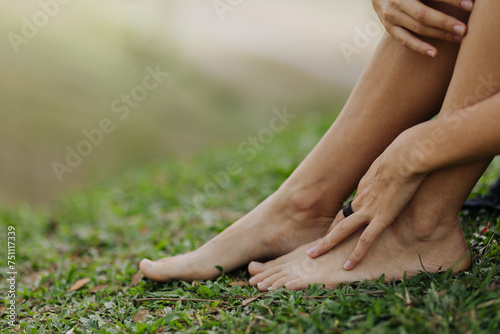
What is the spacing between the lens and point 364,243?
143 cm

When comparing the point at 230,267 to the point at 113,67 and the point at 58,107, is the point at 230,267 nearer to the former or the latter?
the point at 58,107

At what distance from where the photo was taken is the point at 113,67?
1008 cm

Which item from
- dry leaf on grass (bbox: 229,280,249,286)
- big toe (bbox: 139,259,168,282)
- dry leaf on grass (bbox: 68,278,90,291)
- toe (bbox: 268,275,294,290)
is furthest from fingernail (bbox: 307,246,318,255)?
dry leaf on grass (bbox: 68,278,90,291)

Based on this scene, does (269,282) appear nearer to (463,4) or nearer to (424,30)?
(424,30)

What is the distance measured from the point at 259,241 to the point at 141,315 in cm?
52

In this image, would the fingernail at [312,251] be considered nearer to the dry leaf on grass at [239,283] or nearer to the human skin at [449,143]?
the human skin at [449,143]

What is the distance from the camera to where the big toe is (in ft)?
5.82

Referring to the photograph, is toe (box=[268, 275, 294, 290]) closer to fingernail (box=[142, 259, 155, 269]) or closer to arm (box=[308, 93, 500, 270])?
arm (box=[308, 93, 500, 270])

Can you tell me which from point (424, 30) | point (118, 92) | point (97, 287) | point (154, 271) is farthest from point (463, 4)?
point (118, 92)

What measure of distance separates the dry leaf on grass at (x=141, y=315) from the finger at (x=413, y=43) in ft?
3.84

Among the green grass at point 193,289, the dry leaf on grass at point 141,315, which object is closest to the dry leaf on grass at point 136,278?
the green grass at point 193,289

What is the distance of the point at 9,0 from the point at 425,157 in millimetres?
8649

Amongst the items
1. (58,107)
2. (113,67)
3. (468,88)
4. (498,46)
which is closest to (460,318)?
(468,88)

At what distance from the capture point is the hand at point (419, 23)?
50.9 inches
